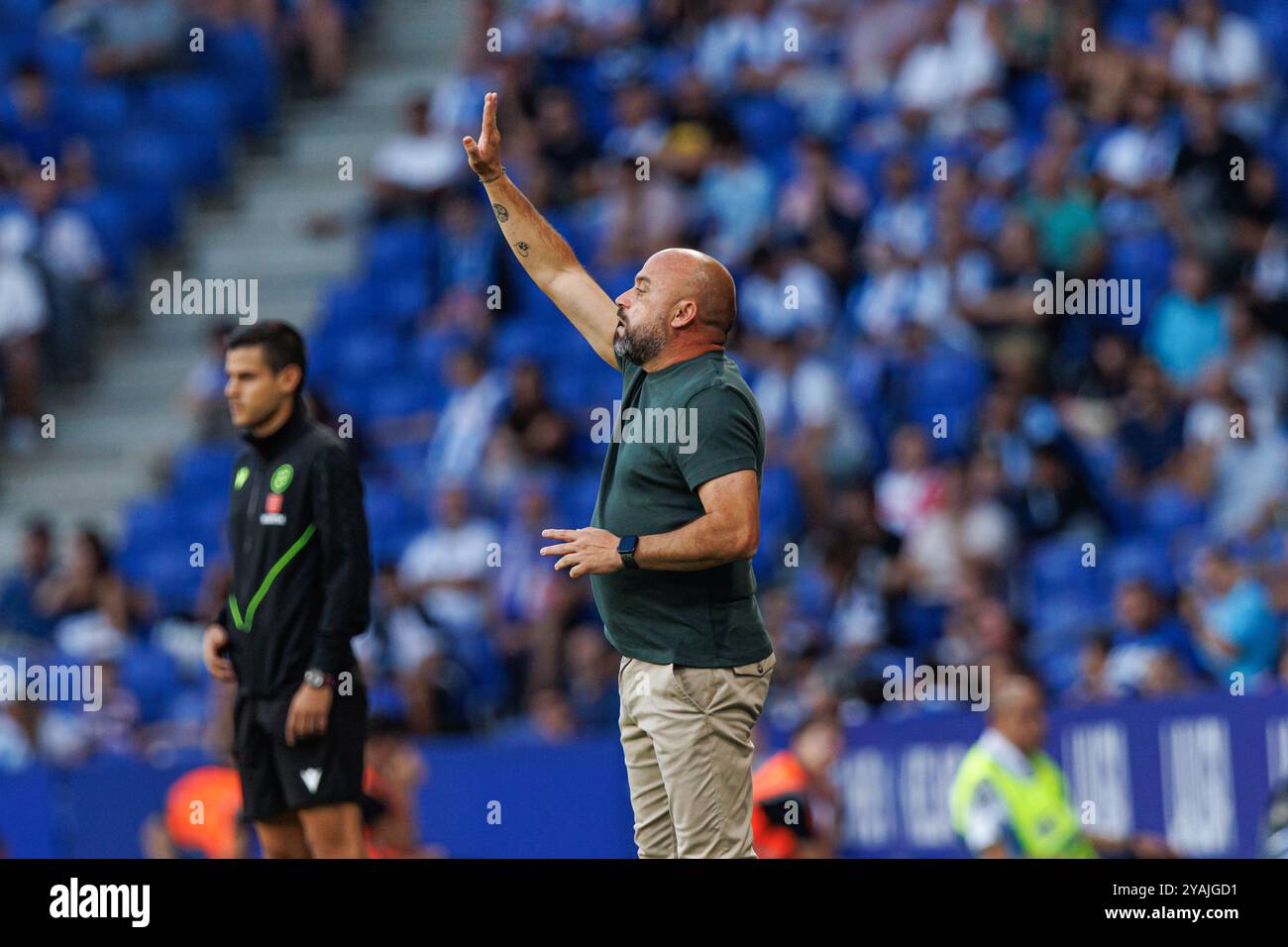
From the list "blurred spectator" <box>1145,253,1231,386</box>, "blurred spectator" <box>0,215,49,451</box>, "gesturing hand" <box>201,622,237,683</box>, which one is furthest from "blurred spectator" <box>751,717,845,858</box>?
"blurred spectator" <box>0,215,49,451</box>

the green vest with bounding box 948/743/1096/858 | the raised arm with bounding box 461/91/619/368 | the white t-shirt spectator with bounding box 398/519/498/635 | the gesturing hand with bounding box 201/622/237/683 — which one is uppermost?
the raised arm with bounding box 461/91/619/368

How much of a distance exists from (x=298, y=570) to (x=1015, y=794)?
10.0ft

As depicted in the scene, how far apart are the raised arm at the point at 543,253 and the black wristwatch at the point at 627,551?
0.79 meters

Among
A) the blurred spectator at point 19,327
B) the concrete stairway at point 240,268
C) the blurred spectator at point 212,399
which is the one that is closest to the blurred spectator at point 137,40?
the concrete stairway at point 240,268

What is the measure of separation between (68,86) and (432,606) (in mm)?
6463

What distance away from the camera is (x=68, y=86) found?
A: 15.8 metres

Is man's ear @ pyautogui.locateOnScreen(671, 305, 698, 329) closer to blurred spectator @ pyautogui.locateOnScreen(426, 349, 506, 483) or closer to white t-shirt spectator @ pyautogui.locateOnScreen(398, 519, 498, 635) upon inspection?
white t-shirt spectator @ pyautogui.locateOnScreen(398, 519, 498, 635)

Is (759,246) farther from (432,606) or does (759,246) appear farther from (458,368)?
(432,606)

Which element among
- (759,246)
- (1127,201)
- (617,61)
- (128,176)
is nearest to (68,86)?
A: (128,176)

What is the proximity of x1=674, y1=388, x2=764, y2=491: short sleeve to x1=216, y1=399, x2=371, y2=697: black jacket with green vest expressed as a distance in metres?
1.35

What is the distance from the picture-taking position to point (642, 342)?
570cm

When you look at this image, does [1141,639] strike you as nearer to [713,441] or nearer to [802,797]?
[802,797]

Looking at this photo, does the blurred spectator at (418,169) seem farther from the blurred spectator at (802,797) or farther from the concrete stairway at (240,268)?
the blurred spectator at (802,797)

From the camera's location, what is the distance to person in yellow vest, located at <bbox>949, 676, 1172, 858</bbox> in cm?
801
